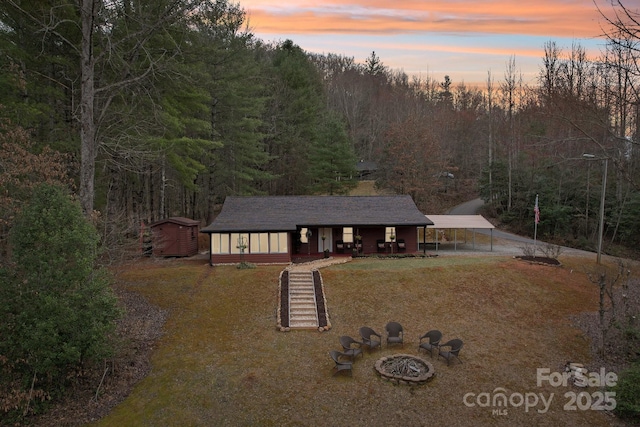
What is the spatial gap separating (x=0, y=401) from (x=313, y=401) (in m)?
8.41

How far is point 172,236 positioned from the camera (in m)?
26.7

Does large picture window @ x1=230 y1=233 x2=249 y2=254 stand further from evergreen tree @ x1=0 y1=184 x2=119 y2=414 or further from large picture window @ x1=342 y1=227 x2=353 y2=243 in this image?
evergreen tree @ x1=0 y1=184 x2=119 y2=414

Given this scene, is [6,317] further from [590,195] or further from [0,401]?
[590,195]

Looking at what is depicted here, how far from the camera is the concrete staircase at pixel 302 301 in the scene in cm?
1703

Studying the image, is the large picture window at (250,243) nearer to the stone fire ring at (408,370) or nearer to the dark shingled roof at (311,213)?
the dark shingled roof at (311,213)

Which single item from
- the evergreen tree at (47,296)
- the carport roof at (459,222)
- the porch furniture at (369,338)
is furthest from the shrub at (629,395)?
the carport roof at (459,222)

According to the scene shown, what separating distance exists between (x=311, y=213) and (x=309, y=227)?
1168 millimetres

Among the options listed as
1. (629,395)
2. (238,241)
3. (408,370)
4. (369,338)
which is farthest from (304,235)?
(629,395)

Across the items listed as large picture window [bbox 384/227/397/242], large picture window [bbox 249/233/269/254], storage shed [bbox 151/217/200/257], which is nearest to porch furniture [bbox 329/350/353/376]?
large picture window [bbox 249/233/269/254]

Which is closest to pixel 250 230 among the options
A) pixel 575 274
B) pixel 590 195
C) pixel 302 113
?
pixel 575 274

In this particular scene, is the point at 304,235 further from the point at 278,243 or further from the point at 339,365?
the point at 339,365

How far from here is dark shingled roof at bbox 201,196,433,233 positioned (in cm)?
2533

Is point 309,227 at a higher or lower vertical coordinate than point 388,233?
higher

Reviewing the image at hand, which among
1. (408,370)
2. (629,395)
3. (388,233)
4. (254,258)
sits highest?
(388,233)
